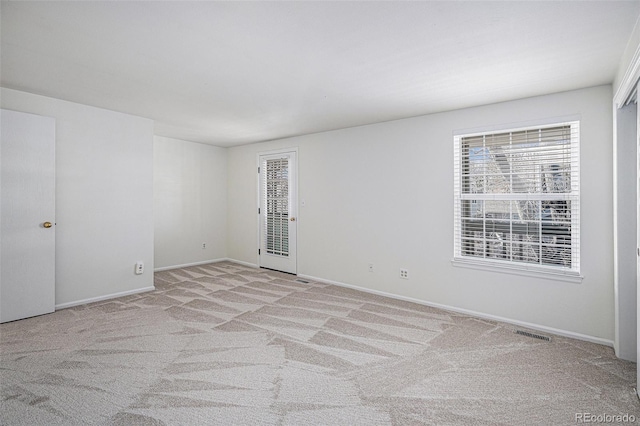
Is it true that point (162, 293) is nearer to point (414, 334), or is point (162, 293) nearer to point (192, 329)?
point (192, 329)

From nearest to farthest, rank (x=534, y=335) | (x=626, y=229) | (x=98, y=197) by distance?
(x=626, y=229) → (x=534, y=335) → (x=98, y=197)

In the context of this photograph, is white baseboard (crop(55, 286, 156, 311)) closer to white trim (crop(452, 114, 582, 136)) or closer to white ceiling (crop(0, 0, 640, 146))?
white ceiling (crop(0, 0, 640, 146))

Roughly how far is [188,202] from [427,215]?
4.46 meters

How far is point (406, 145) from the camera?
14.1ft

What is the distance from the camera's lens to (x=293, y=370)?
8.22 feet

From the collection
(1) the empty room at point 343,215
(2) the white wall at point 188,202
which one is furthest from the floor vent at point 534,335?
(2) the white wall at point 188,202

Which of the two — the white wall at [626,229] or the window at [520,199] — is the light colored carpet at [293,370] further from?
the window at [520,199]

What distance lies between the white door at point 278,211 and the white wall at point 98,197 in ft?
6.83

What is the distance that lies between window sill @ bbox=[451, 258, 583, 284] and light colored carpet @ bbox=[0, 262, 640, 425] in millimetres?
579

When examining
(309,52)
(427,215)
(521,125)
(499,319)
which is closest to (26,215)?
(309,52)

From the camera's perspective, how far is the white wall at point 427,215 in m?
3.09

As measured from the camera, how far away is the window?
3.27m

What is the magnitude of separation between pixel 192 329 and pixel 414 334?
87.2 inches

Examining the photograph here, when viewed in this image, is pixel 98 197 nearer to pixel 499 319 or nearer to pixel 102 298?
pixel 102 298
